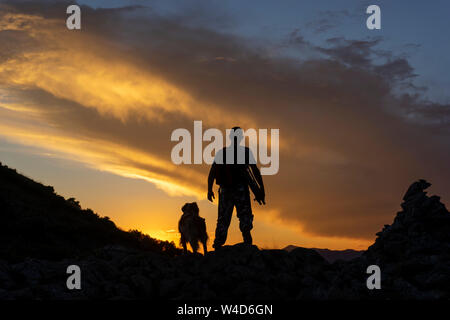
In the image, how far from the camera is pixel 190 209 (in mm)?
18734

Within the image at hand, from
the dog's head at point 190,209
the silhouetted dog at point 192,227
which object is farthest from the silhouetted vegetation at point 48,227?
the dog's head at point 190,209

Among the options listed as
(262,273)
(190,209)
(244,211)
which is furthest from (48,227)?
(262,273)

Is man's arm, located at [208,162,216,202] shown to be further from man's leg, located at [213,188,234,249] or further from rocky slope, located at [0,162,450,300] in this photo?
rocky slope, located at [0,162,450,300]

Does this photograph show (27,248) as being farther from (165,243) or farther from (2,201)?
(165,243)

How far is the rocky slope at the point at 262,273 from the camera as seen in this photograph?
10133 mm

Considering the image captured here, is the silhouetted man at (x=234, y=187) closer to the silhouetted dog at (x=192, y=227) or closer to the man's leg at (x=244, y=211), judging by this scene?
the man's leg at (x=244, y=211)

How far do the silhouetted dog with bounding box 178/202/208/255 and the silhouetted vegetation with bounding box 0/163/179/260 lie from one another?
3.89 metres

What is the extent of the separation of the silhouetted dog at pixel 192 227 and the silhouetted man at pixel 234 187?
4683 millimetres

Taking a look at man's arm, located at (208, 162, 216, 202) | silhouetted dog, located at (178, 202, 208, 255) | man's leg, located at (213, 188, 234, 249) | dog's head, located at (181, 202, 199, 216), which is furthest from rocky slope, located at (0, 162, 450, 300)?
dog's head, located at (181, 202, 199, 216)

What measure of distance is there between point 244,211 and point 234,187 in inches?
27.3

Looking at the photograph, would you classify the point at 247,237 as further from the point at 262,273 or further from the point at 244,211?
the point at 262,273

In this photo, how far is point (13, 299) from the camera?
9391mm
